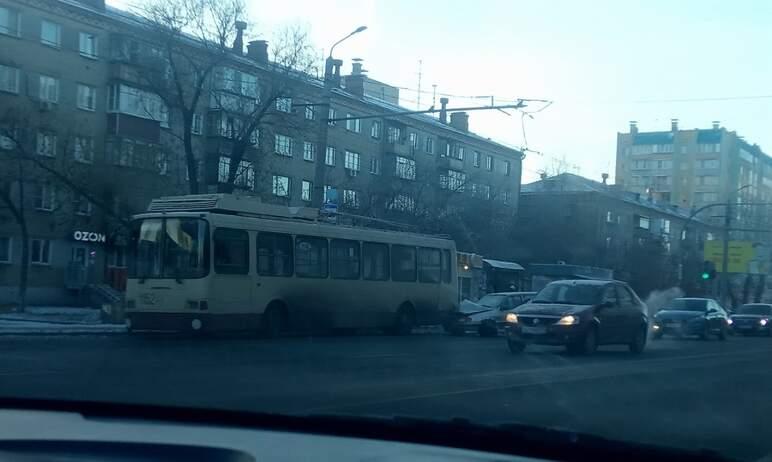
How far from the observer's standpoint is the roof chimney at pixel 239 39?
32781mm

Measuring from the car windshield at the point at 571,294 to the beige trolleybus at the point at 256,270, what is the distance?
20.4ft

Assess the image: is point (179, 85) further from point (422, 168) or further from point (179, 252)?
point (422, 168)

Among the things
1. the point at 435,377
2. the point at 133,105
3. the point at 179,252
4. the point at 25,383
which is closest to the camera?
the point at 25,383

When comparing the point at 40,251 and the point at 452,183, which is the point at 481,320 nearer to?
the point at 452,183

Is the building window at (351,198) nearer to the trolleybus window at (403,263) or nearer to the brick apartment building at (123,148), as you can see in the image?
the brick apartment building at (123,148)

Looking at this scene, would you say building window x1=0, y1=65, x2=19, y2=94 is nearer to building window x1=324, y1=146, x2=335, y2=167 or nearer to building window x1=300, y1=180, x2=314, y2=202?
building window x1=300, y1=180, x2=314, y2=202

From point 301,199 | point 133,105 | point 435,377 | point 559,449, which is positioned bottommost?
point 435,377

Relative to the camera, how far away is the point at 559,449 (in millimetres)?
3492

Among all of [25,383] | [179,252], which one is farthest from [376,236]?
[25,383]

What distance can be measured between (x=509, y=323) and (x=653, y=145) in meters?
54.4

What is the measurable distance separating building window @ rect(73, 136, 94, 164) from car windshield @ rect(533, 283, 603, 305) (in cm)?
1910

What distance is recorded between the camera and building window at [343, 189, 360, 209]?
42584 mm

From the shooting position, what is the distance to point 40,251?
40844 millimetres

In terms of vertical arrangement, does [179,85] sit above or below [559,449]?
above
